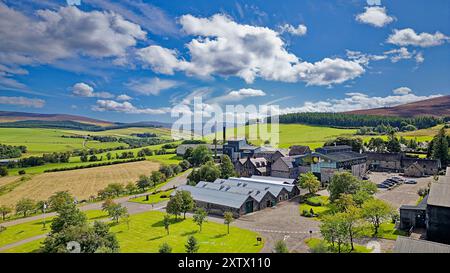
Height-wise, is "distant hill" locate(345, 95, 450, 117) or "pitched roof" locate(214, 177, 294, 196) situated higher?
"distant hill" locate(345, 95, 450, 117)

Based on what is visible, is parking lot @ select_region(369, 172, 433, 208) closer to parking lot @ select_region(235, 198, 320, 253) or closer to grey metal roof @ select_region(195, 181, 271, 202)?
parking lot @ select_region(235, 198, 320, 253)

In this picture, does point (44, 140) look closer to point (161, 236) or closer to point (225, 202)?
point (225, 202)

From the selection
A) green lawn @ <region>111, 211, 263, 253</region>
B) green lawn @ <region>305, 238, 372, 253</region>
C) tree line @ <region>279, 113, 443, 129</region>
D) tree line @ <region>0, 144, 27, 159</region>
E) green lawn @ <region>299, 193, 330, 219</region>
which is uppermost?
tree line @ <region>279, 113, 443, 129</region>

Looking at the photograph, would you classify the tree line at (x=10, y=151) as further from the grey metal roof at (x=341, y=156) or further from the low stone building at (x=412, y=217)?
the low stone building at (x=412, y=217)

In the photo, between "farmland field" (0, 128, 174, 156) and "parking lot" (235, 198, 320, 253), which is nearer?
"parking lot" (235, 198, 320, 253)

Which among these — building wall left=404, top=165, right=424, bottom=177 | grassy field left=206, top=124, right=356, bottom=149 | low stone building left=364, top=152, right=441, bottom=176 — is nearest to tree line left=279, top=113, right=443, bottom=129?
grassy field left=206, top=124, right=356, bottom=149

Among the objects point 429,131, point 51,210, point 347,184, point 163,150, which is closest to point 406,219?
point 347,184
